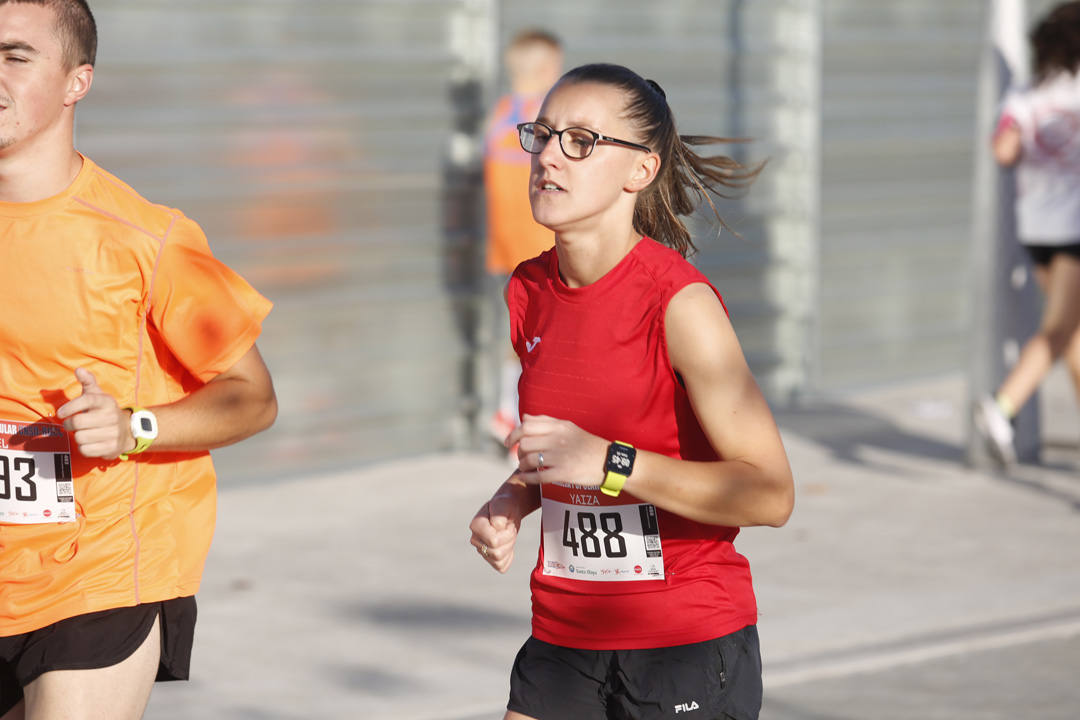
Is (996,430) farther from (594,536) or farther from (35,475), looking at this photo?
(35,475)

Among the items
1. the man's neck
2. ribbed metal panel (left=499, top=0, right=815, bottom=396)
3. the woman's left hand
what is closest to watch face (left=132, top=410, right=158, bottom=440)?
the man's neck

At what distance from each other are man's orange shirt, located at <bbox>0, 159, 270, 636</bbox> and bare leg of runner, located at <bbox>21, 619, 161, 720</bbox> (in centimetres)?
11

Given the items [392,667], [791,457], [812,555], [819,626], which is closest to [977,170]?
[791,457]

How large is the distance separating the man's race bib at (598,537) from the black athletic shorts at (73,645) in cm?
75

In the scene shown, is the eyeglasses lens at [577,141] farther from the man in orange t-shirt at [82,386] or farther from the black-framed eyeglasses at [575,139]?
the man in orange t-shirt at [82,386]

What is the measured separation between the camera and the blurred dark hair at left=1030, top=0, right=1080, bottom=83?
7500 mm

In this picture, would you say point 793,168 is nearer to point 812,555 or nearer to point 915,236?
point 915,236

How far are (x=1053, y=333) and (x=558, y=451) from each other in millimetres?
5249

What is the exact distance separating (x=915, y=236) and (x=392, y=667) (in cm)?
654

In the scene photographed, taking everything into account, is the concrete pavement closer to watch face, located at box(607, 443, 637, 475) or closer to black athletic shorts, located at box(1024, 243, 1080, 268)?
black athletic shorts, located at box(1024, 243, 1080, 268)

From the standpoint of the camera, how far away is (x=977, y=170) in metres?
8.20

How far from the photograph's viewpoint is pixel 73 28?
3318mm

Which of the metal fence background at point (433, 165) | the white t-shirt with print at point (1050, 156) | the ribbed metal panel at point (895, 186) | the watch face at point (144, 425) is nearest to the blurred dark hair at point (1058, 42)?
the white t-shirt with print at point (1050, 156)

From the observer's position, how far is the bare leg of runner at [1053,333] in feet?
25.1
